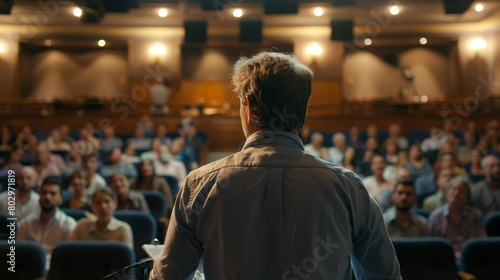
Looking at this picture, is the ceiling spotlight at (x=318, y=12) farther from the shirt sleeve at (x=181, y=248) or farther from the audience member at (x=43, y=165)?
the shirt sleeve at (x=181, y=248)

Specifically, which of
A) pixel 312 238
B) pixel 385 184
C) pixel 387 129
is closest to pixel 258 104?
pixel 312 238

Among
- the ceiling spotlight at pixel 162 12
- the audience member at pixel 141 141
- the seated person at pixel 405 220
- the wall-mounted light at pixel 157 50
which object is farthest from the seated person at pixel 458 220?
the wall-mounted light at pixel 157 50

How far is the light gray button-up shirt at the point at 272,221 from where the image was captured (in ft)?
3.19

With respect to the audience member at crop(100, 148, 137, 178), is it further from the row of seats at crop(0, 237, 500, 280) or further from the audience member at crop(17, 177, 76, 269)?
the row of seats at crop(0, 237, 500, 280)

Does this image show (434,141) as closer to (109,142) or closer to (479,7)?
(479,7)

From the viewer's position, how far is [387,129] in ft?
27.4

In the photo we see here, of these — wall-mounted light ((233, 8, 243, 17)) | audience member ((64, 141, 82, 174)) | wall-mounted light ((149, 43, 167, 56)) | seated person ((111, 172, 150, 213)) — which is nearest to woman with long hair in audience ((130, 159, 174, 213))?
seated person ((111, 172, 150, 213))

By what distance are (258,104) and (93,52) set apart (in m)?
10.3

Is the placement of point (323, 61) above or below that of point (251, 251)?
above

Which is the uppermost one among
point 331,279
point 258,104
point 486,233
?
point 258,104

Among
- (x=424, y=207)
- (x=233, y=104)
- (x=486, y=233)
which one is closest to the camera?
(x=486, y=233)

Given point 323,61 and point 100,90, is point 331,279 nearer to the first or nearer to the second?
point 323,61

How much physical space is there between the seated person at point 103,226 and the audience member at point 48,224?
0.14m

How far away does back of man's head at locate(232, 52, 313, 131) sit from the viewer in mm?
1015
